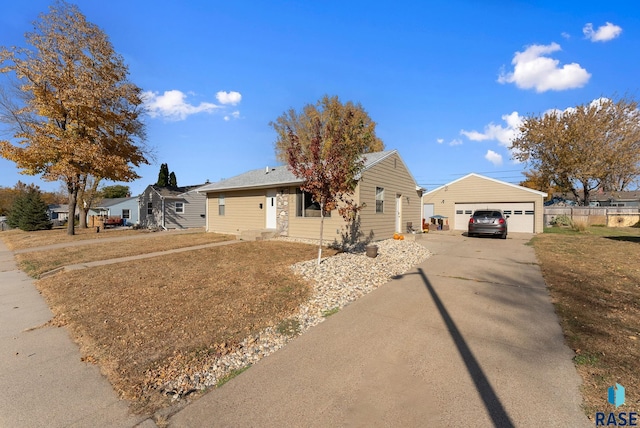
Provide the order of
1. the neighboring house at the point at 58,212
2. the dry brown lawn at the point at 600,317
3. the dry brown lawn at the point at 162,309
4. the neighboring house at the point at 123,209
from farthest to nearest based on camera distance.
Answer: the neighboring house at the point at 58,212 → the neighboring house at the point at 123,209 → the dry brown lawn at the point at 162,309 → the dry brown lawn at the point at 600,317

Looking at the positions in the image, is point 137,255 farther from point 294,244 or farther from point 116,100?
point 116,100

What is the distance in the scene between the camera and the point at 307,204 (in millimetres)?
13023

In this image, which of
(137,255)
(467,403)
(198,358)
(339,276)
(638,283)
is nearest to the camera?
(467,403)

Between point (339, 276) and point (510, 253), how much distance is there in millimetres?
7481

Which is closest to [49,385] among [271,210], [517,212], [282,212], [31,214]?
[282,212]

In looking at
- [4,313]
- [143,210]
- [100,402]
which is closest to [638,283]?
[100,402]

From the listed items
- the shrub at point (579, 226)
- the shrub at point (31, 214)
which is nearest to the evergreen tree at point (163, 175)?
the shrub at point (31, 214)

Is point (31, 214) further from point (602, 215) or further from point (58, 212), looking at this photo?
point (602, 215)

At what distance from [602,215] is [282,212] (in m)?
28.0

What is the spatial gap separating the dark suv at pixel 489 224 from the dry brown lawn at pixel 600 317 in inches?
222

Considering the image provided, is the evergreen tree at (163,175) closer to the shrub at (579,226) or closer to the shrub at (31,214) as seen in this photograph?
the shrub at (31,214)

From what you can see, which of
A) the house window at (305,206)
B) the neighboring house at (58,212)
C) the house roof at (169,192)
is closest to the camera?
the house window at (305,206)

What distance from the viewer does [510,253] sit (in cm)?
1060

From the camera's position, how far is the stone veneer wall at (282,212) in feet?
45.0
